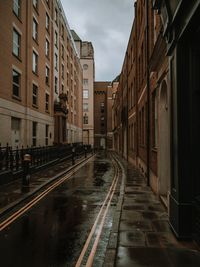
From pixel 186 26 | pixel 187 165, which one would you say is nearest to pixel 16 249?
pixel 187 165

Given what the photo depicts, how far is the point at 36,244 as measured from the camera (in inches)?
209

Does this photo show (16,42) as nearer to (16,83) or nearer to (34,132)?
(16,83)

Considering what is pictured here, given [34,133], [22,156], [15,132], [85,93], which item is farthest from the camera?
[85,93]

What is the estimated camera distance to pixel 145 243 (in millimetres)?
5262

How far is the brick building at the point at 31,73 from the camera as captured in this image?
17.1 m

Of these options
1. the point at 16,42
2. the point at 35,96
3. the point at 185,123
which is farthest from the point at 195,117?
the point at 35,96

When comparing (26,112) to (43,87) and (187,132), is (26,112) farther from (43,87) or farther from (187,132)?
(187,132)

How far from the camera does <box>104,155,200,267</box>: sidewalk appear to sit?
447 centimetres

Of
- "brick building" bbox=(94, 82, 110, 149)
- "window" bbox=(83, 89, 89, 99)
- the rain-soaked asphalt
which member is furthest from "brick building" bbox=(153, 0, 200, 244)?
"brick building" bbox=(94, 82, 110, 149)

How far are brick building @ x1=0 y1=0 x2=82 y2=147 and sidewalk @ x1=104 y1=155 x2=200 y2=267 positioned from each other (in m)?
11.4

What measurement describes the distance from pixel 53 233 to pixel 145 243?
2.10 metres

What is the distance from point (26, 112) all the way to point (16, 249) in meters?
16.5

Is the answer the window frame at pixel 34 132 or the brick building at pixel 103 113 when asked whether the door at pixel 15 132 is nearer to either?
the window frame at pixel 34 132

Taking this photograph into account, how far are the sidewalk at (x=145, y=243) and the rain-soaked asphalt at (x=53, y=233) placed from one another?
27 cm
